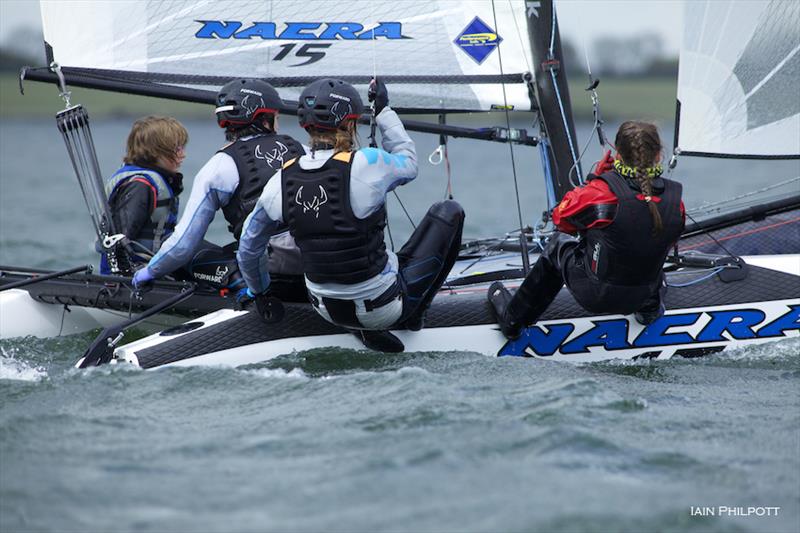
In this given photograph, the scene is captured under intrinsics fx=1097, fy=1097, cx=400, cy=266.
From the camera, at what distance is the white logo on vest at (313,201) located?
12.7 ft

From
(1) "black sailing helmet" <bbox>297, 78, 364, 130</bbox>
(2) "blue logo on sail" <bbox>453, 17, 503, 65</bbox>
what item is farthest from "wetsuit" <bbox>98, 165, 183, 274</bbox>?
(2) "blue logo on sail" <bbox>453, 17, 503, 65</bbox>

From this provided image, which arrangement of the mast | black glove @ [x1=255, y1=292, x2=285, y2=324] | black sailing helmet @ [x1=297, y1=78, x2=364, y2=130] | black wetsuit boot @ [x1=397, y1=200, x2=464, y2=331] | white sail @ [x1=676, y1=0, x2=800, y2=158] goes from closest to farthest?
black sailing helmet @ [x1=297, y1=78, x2=364, y2=130] → black wetsuit boot @ [x1=397, y1=200, x2=464, y2=331] → black glove @ [x1=255, y1=292, x2=285, y2=324] → white sail @ [x1=676, y1=0, x2=800, y2=158] → the mast

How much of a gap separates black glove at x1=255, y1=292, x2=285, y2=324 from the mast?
1.65 meters

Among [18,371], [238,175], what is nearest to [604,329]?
[238,175]

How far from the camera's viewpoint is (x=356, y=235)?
3957mm

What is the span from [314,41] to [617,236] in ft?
6.62

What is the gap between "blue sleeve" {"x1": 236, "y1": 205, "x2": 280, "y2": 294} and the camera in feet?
13.2

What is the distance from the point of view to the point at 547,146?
5441 millimetres

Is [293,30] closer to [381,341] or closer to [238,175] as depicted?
[238,175]

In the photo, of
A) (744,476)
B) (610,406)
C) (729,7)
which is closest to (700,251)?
(729,7)

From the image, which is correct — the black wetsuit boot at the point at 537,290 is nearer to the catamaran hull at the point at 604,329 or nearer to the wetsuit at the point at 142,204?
the catamaran hull at the point at 604,329

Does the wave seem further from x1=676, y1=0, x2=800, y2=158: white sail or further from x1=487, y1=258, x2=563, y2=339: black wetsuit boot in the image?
x1=676, y1=0, x2=800, y2=158: white sail

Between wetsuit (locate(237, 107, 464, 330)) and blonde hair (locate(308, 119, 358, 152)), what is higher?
blonde hair (locate(308, 119, 358, 152))

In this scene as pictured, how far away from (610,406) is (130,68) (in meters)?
2.94
